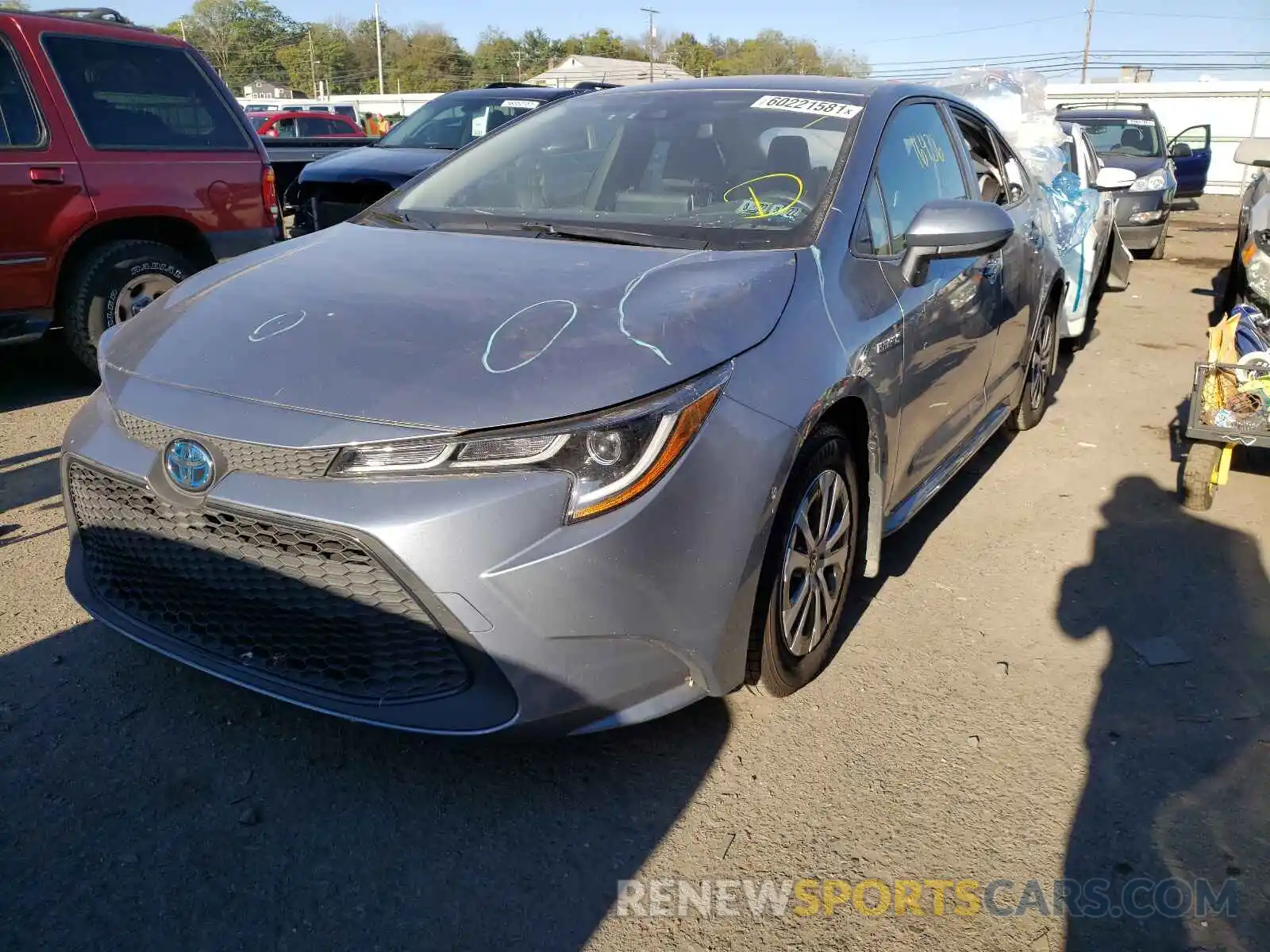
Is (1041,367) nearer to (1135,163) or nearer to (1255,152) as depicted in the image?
(1255,152)

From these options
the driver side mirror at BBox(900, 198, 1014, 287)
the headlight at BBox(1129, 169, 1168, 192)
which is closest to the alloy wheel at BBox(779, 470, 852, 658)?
the driver side mirror at BBox(900, 198, 1014, 287)

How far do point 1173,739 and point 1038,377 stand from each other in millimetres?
3173

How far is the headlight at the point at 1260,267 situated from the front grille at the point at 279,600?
6113 mm

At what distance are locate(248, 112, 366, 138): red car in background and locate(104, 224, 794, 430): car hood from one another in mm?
20145

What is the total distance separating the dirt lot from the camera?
214cm

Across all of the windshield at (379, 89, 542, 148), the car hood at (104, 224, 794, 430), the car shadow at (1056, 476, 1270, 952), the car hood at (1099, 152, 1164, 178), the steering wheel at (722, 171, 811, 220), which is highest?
the windshield at (379, 89, 542, 148)

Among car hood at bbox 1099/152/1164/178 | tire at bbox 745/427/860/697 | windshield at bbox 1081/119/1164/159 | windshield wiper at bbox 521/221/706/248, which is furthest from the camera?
windshield at bbox 1081/119/1164/159

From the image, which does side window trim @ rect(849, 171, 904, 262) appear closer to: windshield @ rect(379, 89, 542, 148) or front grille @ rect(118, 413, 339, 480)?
front grille @ rect(118, 413, 339, 480)

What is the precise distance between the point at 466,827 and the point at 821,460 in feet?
4.24

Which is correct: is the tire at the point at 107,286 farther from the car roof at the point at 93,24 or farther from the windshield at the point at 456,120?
the windshield at the point at 456,120

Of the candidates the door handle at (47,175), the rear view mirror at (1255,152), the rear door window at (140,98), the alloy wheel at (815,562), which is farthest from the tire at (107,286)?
the rear view mirror at (1255,152)

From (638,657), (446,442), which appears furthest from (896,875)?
(446,442)

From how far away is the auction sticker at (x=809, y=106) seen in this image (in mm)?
3465

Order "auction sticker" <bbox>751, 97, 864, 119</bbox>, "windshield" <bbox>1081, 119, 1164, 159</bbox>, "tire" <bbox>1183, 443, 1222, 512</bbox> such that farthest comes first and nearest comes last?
"windshield" <bbox>1081, 119, 1164, 159</bbox> < "tire" <bbox>1183, 443, 1222, 512</bbox> < "auction sticker" <bbox>751, 97, 864, 119</bbox>
